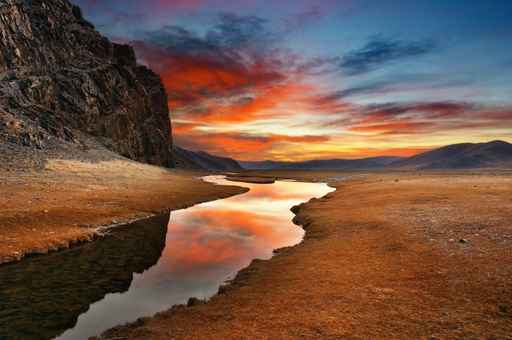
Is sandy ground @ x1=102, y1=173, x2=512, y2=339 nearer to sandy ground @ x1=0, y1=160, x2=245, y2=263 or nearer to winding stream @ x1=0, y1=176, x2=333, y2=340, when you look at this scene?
winding stream @ x1=0, y1=176, x2=333, y2=340

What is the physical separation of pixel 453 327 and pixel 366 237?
1517 cm

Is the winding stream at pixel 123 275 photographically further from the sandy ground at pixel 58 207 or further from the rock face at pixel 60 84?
the rock face at pixel 60 84

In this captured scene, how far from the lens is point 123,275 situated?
69.9 ft

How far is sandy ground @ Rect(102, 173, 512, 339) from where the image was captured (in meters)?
12.2

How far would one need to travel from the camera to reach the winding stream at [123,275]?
48.6 feet

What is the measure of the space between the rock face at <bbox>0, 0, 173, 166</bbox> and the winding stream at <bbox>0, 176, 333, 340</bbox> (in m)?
71.4

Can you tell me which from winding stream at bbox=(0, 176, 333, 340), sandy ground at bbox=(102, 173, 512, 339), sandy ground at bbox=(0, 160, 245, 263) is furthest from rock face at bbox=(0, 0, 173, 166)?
sandy ground at bbox=(102, 173, 512, 339)

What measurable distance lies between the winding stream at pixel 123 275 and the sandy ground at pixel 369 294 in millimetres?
2280

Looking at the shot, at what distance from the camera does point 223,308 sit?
14.9m

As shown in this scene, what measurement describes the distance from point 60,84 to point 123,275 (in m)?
137

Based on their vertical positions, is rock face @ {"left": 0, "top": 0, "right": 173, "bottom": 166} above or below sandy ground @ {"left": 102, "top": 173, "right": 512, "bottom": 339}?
above

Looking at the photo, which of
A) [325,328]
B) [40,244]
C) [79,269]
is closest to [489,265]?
[325,328]

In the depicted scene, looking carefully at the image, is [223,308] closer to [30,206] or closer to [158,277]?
[158,277]

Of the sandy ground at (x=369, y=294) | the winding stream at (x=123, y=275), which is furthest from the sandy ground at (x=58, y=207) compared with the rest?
the sandy ground at (x=369, y=294)
